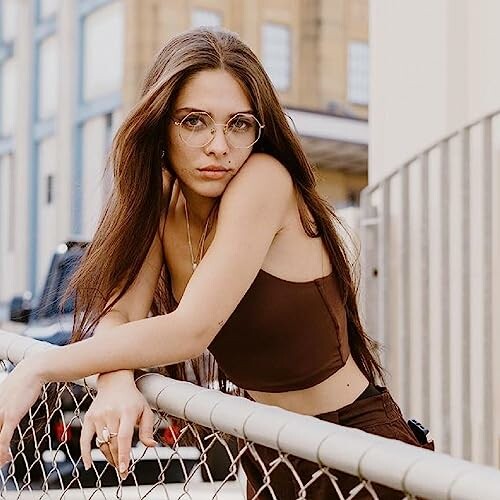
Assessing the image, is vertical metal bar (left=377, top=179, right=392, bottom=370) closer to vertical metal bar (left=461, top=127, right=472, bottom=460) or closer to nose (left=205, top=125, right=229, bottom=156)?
vertical metal bar (left=461, top=127, right=472, bottom=460)

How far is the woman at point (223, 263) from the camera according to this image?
2.04 meters

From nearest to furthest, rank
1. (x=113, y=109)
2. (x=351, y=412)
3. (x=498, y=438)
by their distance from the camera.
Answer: (x=351, y=412) → (x=498, y=438) → (x=113, y=109)

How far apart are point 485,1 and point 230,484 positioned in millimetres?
3140

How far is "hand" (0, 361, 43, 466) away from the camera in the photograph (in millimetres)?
2039

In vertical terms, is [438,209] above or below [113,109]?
below

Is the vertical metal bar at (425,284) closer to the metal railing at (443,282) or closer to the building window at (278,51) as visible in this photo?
the metal railing at (443,282)

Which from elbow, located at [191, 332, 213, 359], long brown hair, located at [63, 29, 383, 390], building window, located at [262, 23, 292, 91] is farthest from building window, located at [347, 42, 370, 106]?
elbow, located at [191, 332, 213, 359]

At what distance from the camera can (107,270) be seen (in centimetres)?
231

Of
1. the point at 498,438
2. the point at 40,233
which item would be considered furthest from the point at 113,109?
the point at 498,438

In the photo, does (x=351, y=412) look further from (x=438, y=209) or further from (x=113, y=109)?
(x=113, y=109)

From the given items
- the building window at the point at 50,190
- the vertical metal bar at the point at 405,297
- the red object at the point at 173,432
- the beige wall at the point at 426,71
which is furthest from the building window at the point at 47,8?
the red object at the point at 173,432

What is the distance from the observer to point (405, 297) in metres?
6.31

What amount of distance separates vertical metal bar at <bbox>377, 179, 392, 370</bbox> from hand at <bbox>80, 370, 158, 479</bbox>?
14.7 feet

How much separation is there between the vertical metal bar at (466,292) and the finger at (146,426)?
400cm
